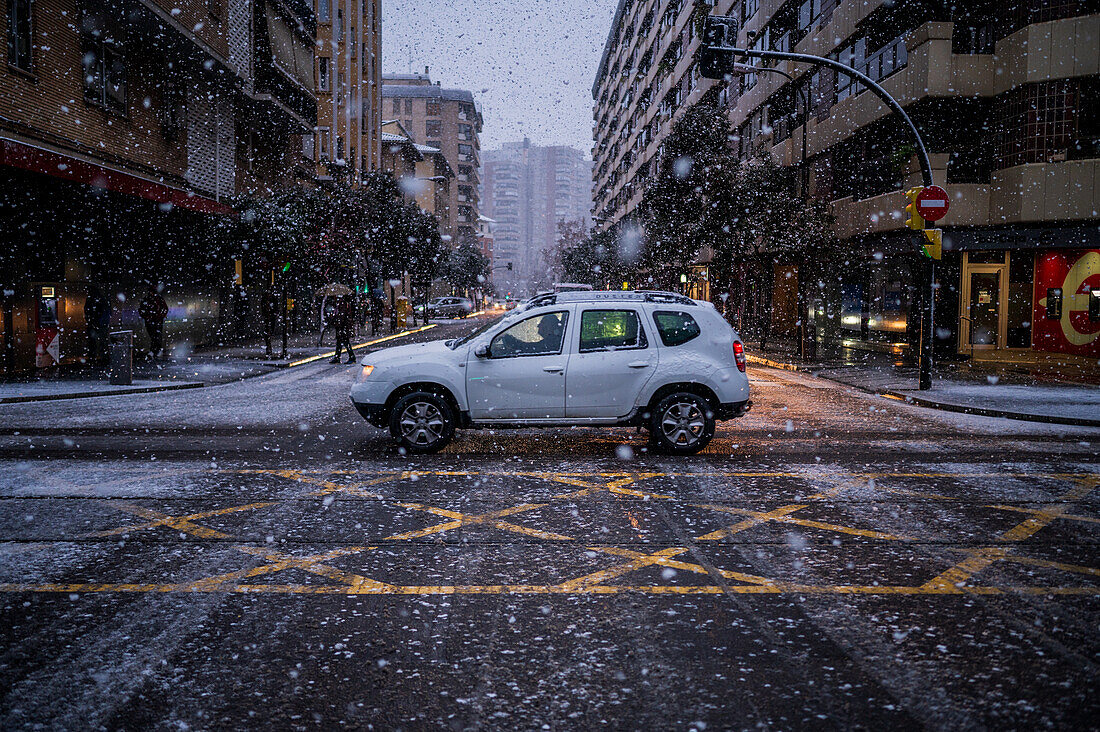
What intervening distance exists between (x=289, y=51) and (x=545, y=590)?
40.8 metres

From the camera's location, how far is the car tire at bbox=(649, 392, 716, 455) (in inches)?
390

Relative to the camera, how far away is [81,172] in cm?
1711

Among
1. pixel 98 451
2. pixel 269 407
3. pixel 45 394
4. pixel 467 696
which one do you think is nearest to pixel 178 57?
pixel 45 394

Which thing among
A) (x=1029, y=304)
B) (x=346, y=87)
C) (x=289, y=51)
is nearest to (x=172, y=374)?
(x=1029, y=304)

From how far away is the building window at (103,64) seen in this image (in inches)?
855

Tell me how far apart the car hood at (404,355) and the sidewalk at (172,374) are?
336 inches

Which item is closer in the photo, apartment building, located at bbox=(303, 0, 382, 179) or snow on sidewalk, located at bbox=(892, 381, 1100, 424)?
snow on sidewalk, located at bbox=(892, 381, 1100, 424)

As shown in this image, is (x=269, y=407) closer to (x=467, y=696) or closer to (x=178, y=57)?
(x=467, y=696)

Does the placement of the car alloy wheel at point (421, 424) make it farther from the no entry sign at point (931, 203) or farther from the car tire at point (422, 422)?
the no entry sign at point (931, 203)

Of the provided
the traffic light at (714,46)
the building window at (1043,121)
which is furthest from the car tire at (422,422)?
the building window at (1043,121)

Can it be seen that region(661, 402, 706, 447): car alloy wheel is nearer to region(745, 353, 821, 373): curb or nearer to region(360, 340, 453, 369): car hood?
region(360, 340, 453, 369): car hood

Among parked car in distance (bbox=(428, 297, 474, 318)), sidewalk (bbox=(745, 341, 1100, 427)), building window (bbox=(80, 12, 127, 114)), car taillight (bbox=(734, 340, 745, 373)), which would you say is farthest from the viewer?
→ parked car in distance (bbox=(428, 297, 474, 318))

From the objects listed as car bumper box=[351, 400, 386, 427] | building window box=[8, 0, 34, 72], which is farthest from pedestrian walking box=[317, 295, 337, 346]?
car bumper box=[351, 400, 386, 427]

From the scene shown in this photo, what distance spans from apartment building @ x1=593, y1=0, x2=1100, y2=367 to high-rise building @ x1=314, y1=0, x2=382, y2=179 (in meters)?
24.4
